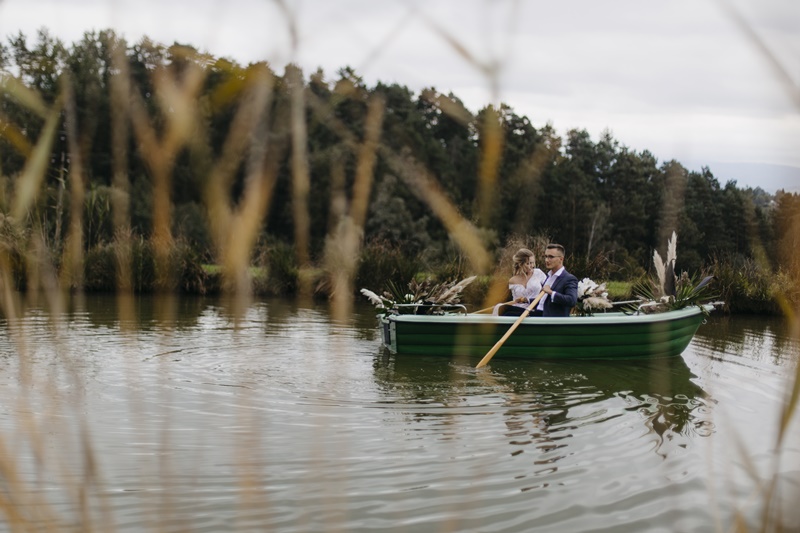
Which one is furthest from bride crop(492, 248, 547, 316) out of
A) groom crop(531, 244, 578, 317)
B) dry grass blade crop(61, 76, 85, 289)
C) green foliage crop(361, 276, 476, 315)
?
dry grass blade crop(61, 76, 85, 289)

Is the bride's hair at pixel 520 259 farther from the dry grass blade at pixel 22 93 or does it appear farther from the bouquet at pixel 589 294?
the dry grass blade at pixel 22 93

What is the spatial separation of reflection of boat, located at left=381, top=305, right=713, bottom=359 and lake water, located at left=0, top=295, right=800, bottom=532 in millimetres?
274

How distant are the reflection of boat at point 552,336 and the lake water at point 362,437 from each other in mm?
274

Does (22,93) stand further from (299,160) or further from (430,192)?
(430,192)

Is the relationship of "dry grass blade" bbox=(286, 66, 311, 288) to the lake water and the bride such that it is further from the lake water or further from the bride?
the bride

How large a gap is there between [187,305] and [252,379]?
875 cm

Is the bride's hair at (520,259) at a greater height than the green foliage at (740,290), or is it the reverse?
the bride's hair at (520,259)

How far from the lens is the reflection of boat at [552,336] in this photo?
9.56 meters

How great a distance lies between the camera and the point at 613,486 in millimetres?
4547

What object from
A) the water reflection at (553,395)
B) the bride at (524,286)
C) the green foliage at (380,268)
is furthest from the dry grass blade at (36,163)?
the green foliage at (380,268)

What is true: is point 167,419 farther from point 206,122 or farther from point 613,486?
point 613,486

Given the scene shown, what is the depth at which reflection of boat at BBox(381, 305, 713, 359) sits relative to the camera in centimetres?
956

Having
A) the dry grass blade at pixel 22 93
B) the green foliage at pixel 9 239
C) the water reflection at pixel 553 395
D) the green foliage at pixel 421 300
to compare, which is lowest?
the water reflection at pixel 553 395

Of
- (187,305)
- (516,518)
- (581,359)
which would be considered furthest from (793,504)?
(187,305)
